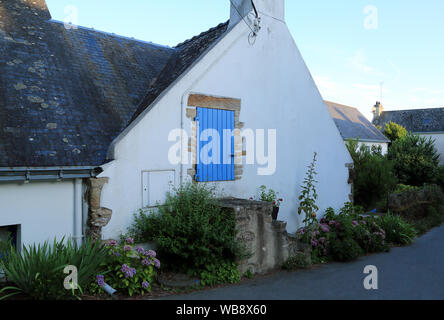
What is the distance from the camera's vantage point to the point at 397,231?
10.4 m

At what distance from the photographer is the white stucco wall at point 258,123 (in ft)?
22.7

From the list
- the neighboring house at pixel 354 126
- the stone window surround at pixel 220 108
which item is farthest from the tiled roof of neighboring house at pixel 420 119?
the stone window surround at pixel 220 108

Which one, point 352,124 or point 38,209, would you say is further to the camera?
point 352,124

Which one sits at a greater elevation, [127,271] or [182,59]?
[182,59]

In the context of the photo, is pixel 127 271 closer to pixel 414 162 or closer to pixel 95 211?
pixel 95 211

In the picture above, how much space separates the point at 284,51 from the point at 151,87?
3.63 m

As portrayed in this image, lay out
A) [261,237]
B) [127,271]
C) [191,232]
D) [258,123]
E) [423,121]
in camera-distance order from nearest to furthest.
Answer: [127,271] < [191,232] < [261,237] < [258,123] < [423,121]

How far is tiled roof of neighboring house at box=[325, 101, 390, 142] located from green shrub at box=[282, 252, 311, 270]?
21749 mm

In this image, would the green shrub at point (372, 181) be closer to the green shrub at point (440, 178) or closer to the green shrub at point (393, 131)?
the green shrub at point (440, 178)

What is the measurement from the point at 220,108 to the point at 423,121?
35265 mm

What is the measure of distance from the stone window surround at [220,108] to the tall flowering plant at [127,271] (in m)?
2.32

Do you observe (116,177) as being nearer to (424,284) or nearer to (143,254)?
(143,254)

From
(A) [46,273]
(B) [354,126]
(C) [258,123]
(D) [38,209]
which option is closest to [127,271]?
(A) [46,273]
